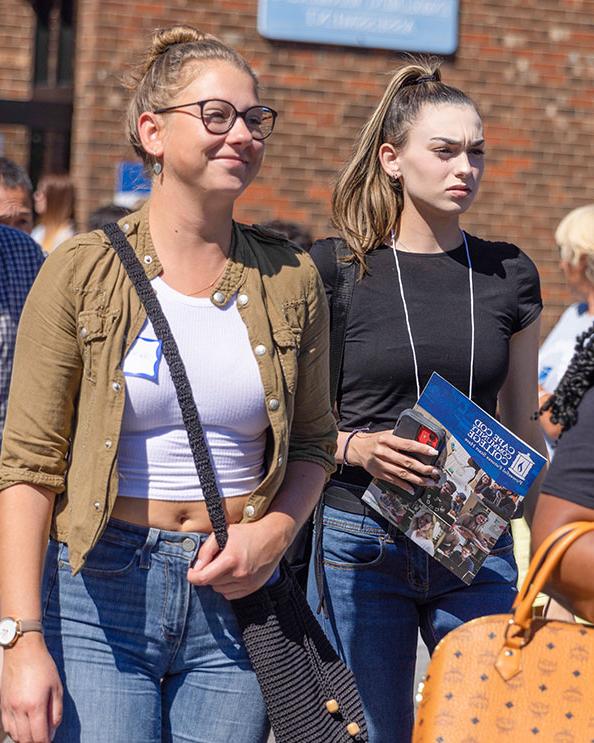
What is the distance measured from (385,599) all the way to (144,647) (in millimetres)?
1028

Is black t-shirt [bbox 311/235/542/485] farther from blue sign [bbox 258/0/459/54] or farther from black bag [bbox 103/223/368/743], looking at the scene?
blue sign [bbox 258/0/459/54]

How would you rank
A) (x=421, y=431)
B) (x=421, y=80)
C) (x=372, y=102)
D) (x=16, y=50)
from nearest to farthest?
(x=421, y=431)
(x=421, y=80)
(x=372, y=102)
(x=16, y=50)

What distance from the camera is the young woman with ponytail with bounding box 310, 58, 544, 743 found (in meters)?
3.47

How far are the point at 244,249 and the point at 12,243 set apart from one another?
2.39 m

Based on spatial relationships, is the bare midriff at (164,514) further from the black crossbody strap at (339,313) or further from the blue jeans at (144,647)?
the black crossbody strap at (339,313)

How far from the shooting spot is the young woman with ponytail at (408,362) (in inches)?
137

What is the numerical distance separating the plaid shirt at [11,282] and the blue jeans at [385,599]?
70.3 inches

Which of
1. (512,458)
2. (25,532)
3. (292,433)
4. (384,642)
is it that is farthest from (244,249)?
(384,642)

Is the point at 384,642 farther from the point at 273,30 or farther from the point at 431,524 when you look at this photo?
the point at 273,30

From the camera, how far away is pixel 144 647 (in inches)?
103

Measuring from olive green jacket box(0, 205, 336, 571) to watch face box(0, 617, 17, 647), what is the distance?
0.17 meters

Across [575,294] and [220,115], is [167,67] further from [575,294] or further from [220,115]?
[575,294]

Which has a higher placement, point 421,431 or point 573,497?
point 573,497

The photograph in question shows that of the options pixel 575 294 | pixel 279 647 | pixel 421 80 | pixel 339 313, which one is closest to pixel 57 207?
pixel 575 294
